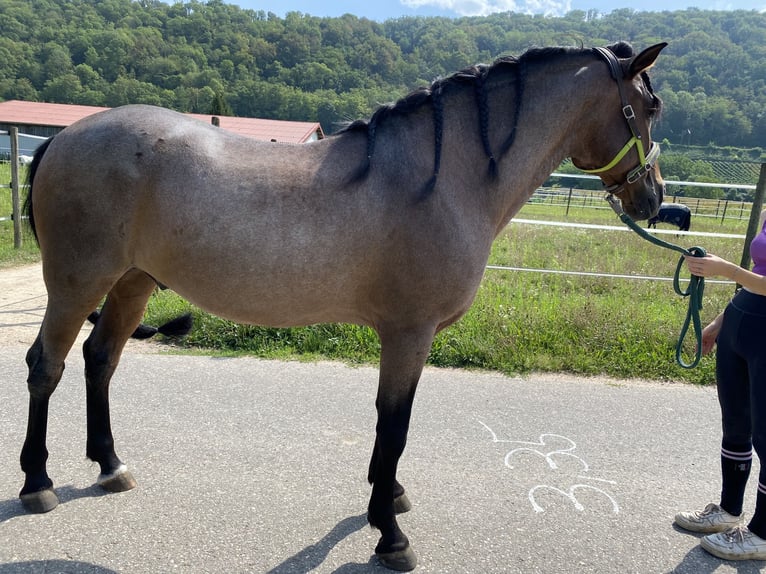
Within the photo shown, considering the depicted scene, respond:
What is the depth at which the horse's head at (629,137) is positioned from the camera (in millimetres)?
2396

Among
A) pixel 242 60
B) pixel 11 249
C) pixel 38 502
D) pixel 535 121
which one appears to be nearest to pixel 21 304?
pixel 11 249

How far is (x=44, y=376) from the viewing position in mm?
2574

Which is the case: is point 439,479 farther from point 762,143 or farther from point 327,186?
point 762,143

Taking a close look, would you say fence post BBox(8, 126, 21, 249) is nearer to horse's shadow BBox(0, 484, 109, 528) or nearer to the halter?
horse's shadow BBox(0, 484, 109, 528)

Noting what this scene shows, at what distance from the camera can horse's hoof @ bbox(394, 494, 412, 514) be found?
269 centimetres

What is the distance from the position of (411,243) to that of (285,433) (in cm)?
182

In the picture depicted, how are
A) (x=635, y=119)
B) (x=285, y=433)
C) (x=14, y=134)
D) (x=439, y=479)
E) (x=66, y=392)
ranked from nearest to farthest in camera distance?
(x=635, y=119) < (x=439, y=479) < (x=285, y=433) < (x=66, y=392) < (x=14, y=134)

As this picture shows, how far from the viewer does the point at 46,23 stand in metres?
70.8

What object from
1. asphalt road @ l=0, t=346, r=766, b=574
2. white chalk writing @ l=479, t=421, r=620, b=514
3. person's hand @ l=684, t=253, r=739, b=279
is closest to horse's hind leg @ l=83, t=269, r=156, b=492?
asphalt road @ l=0, t=346, r=766, b=574

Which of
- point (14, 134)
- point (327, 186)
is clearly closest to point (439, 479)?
point (327, 186)

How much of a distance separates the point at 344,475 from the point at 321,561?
673mm

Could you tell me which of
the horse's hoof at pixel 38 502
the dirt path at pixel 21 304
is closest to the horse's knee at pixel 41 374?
the horse's hoof at pixel 38 502

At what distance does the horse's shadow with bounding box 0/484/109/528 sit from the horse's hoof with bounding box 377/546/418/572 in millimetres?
1565

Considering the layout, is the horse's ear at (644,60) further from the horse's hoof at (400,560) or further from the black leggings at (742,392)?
the horse's hoof at (400,560)
